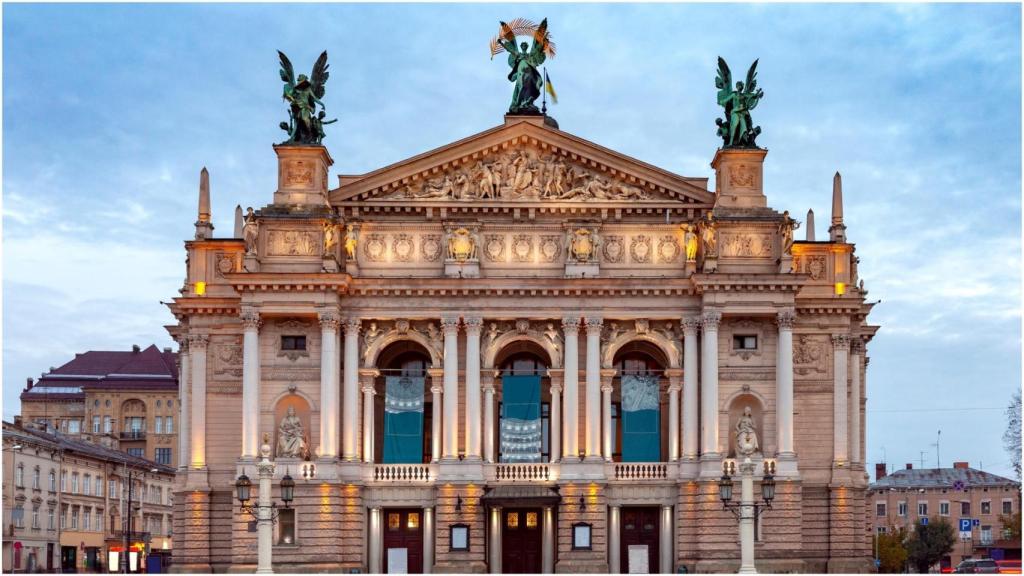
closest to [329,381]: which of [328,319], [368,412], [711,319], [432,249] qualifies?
[368,412]

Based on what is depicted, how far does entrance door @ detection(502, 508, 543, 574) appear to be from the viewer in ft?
240

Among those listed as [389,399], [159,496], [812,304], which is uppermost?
[812,304]

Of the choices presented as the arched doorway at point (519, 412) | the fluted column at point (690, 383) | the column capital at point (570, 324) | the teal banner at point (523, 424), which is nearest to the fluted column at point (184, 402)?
the arched doorway at point (519, 412)

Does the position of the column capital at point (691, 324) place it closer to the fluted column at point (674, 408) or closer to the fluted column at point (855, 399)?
the fluted column at point (674, 408)

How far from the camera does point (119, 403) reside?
495 ft

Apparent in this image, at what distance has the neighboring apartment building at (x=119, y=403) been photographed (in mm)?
150000

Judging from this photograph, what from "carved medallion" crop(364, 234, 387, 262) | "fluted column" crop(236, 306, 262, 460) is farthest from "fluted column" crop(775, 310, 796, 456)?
"fluted column" crop(236, 306, 262, 460)

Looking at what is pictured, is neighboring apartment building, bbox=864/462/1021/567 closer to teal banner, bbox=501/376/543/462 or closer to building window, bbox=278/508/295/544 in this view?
teal banner, bbox=501/376/543/462

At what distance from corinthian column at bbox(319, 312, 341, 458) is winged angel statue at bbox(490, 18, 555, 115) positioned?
45.0 ft

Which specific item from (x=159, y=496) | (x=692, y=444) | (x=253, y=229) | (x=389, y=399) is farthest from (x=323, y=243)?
(x=159, y=496)

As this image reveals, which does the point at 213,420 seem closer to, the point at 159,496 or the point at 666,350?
the point at 666,350

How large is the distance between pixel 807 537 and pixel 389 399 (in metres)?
20.1

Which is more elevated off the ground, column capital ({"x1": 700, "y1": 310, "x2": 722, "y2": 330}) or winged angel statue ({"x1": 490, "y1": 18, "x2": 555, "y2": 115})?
winged angel statue ({"x1": 490, "y1": 18, "x2": 555, "y2": 115})

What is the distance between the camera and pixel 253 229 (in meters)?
73.2
